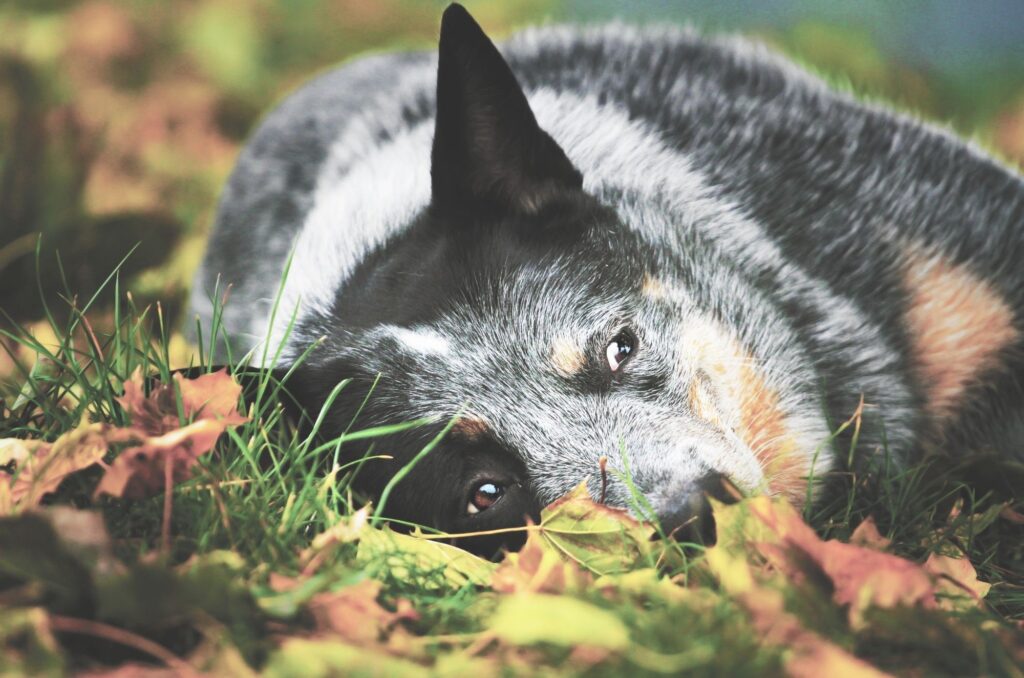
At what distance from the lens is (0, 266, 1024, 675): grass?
1.38 metres

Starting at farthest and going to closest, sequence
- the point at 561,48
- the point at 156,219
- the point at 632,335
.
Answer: the point at 156,219 → the point at 561,48 → the point at 632,335

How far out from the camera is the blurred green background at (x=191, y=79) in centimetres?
375

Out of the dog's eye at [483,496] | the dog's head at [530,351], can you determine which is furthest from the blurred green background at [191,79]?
the dog's eye at [483,496]

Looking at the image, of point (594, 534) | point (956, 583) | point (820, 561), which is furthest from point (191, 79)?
point (956, 583)

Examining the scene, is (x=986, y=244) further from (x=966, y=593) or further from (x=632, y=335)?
(x=966, y=593)

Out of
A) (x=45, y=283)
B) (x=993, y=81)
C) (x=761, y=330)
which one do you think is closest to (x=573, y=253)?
(x=761, y=330)

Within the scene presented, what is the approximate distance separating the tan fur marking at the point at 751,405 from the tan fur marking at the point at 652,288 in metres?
0.11

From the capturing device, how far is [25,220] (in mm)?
3939

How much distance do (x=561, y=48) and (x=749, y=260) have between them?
1.24 metres

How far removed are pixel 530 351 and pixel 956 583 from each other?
3.25 ft

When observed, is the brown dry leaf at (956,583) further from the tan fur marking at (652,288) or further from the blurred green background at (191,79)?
the blurred green background at (191,79)

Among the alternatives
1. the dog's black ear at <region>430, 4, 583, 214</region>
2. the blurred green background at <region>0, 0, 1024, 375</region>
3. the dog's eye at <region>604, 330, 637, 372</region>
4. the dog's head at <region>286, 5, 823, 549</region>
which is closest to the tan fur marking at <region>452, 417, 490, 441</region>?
the dog's head at <region>286, 5, 823, 549</region>

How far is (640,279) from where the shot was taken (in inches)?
Result: 94.8

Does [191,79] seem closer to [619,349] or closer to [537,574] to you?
[619,349]
